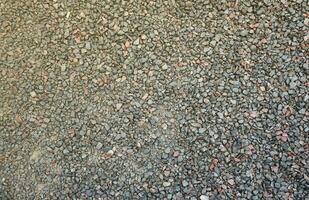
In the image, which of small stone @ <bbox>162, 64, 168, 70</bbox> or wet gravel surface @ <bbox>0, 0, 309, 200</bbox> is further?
small stone @ <bbox>162, 64, 168, 70</bbox>

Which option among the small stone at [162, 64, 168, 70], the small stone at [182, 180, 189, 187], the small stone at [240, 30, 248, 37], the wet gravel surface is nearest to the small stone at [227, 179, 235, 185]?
the wet gravel surface

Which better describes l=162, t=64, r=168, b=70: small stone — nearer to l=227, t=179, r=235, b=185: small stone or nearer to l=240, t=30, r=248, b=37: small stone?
l=240, t=30, r=248, b=37: small stone

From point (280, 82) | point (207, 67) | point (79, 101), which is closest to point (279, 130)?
point (280, 82)

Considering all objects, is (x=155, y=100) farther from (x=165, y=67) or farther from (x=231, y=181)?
(x=231, y=181)

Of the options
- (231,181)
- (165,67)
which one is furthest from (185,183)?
(165,67)

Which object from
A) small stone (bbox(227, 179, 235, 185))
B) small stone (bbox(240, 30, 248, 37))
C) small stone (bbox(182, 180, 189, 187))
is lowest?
small stone (bbox(182, 180, 189, 187))

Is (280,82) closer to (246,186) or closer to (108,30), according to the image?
(246,186)

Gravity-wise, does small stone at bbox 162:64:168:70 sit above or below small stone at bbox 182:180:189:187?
above

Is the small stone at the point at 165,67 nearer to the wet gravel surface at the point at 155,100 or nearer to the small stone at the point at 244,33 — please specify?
the wet gravel surface at the point at 155,100
